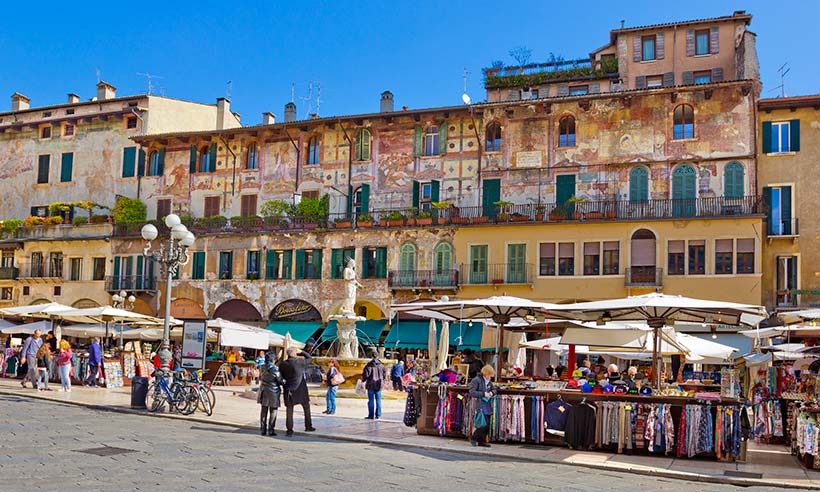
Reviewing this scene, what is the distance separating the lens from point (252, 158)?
44.5 meters

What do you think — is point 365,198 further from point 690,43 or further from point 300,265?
point 690,43

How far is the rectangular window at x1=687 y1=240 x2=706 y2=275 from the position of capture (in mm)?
34875

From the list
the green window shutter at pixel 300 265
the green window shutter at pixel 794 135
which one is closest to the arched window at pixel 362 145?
the green window shutter at pixel 300 265

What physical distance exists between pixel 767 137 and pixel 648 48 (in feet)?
27.2

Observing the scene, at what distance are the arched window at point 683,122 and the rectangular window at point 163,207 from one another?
2485 centimetres

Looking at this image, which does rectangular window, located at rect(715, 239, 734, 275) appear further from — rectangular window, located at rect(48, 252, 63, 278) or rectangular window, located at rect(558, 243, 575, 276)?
rectangular window, located at rect(48, 252, 63, 278)

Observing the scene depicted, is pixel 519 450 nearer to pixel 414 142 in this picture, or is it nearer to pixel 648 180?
pixel 648 180

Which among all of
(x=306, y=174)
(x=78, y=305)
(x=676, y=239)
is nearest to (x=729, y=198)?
(x=676, y=239)

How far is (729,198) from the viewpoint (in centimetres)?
3503

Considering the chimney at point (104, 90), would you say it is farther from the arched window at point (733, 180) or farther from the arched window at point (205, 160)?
the arched window at point (733, 180)

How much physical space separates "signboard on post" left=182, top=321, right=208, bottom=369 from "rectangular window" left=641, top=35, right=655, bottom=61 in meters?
28.5

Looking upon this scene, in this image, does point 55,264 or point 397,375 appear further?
point 55,264

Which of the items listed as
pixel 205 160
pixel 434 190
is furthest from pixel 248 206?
pixel 434 190

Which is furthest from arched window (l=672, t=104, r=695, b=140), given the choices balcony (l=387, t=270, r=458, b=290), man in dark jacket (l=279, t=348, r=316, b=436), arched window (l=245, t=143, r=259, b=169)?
man in dark jacket (l=279, t=348, r=316, b=436)
